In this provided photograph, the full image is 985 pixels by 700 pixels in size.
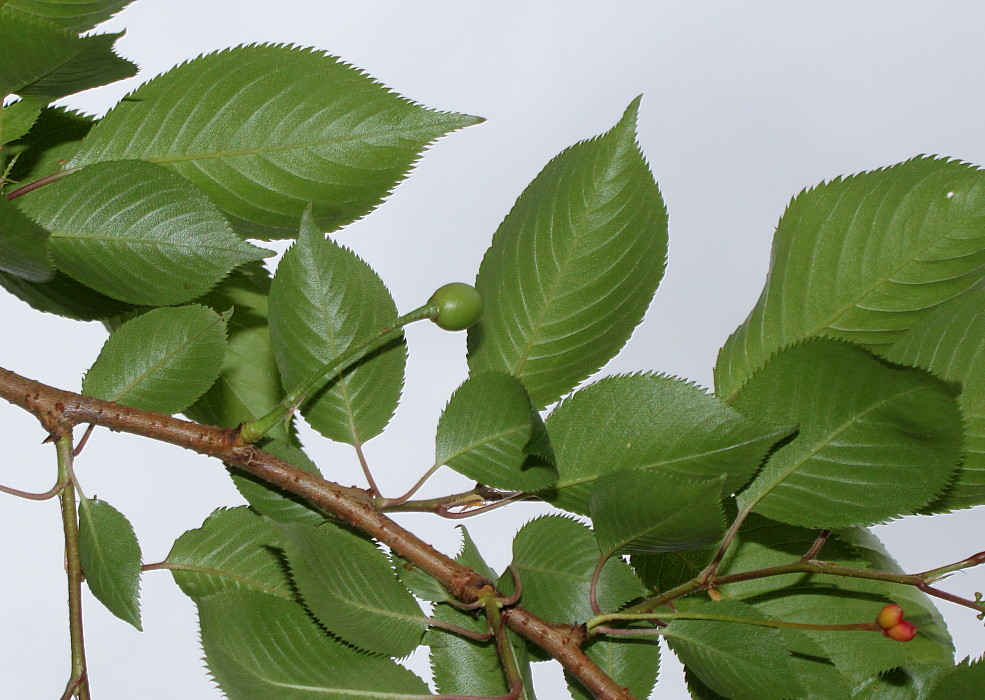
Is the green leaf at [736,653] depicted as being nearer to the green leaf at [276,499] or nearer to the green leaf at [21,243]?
the green leaf at [276,499]

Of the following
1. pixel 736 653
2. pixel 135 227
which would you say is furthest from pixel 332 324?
pixel 736 653

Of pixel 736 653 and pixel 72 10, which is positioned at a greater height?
pixel 72 10

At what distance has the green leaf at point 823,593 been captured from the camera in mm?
829

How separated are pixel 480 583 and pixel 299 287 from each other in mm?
295

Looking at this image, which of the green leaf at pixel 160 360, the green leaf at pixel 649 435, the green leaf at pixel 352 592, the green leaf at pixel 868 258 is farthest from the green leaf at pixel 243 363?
the green leaf at pixel 868 258

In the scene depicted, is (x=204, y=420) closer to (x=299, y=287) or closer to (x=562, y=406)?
(x=299, y=287)

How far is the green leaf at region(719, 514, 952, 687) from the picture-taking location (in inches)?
32.6

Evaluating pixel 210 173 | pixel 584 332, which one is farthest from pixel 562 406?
pixel 210 173

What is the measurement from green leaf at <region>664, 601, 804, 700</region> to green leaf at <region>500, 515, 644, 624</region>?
2.1 inches

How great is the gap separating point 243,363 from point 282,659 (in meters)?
0.35

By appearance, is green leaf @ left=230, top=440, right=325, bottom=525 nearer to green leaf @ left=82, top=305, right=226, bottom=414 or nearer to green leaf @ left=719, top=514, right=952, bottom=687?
green leaf @ left=82, top=305, right=226, bottom=414

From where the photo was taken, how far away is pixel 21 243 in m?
0.74

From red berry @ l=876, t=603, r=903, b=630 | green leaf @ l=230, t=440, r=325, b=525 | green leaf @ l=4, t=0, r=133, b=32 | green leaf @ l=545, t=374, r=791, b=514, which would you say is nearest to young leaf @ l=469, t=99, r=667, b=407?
green leaf @ l=545, t=374, r=791, b=514

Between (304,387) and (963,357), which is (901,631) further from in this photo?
(304,387)
